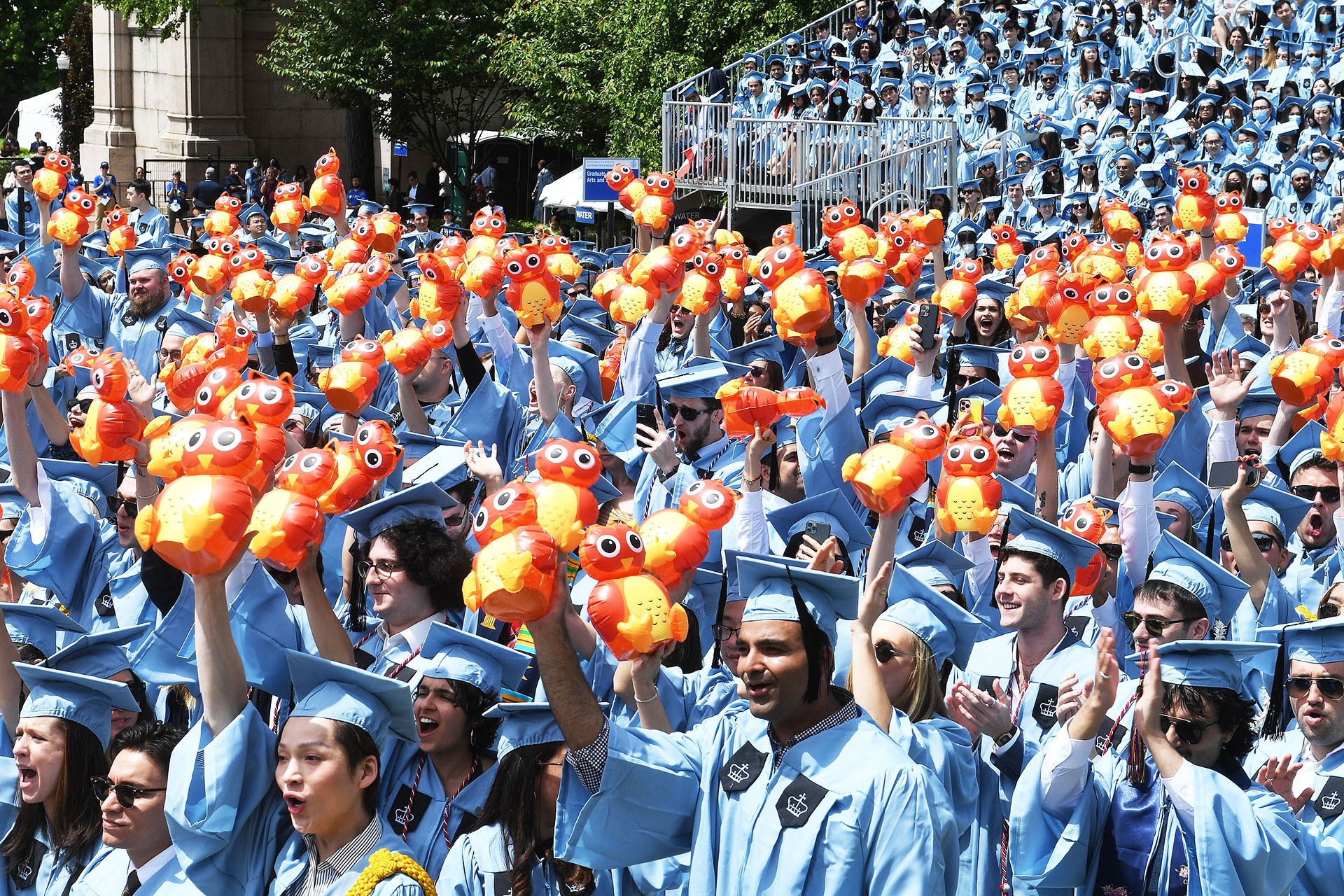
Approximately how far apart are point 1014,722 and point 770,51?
767 inches

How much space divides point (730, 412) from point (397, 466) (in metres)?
1.72

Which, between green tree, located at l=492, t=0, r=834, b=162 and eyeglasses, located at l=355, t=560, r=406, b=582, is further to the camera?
green tree, located at l=492, t=0, r=834, b=162

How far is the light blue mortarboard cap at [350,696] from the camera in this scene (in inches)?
165

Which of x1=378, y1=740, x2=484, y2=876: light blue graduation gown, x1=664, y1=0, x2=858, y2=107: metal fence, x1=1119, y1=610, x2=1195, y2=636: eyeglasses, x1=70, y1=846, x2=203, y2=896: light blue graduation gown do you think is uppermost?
x1=664, y1=0, x2=858, y2=107: metal fence

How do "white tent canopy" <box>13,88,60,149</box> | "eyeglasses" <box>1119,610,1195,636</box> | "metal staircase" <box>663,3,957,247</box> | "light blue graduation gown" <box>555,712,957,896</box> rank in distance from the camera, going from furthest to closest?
"white tent canopy" <box>13,88,60,149</box>, "metal staircase" <box>663,3,957,247</box>, "eyeglasses" <box>1119,610,1195,636</box>, "light blue graduation gown" <box>555,712,957,896</box>

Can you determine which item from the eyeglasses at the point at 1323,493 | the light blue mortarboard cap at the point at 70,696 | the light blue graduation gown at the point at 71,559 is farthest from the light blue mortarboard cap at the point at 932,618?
the light blue graduation gown at the point at 71,559

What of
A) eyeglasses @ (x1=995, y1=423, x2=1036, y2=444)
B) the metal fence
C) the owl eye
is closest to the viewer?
the owl eye

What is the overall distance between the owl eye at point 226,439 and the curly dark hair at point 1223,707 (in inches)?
97.2

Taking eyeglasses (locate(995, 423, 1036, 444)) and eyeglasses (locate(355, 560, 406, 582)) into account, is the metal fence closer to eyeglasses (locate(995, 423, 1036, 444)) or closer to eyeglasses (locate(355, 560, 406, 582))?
eyeglasses (locate(995, 423, 1036, 444))

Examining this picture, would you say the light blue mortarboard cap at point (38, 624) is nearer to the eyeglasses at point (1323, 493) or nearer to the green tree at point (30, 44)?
the eyeglasses at point (1323, 493)

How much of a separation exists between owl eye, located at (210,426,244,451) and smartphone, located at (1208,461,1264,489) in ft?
11.8

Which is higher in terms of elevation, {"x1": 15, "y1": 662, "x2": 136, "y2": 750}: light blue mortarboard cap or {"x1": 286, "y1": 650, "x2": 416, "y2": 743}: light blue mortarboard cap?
{"x1": 286, "y1": 650, "x2": 416, "y2": 743}: light blue mortarboard cap

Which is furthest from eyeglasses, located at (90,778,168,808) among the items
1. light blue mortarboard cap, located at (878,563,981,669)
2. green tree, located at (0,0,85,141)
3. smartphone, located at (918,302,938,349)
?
green tree, located at (0,0,85,141)

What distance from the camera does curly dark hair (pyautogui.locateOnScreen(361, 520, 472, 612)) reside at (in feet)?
17.6
